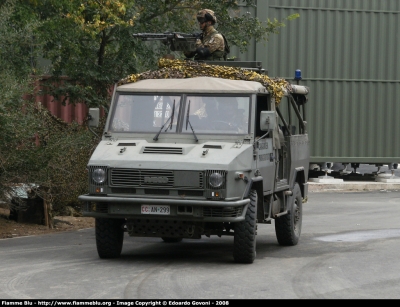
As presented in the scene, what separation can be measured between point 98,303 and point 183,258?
3.49 meters

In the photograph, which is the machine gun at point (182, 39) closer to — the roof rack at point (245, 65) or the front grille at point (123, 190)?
the roof rack at point (245, 65)

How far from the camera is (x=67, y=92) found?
16922 millimetres

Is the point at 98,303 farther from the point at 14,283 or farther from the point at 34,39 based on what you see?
the point at 34,39

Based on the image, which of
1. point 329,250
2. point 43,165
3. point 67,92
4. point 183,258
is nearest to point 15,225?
point 43,165

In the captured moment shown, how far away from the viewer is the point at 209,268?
420 inches

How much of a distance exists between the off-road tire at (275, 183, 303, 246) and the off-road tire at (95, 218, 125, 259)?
260 cm

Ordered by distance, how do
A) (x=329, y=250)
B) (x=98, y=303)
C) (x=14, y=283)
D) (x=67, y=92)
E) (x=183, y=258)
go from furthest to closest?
(x=67, y=92)
(x=329, y=250)
(x=183, y=258)
(x=14, y=283)
(x=98, y=303)

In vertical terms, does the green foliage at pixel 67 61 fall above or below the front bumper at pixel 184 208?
above

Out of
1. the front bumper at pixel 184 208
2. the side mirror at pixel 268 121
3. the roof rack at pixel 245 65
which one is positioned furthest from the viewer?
the roof rack at pixel 245 65

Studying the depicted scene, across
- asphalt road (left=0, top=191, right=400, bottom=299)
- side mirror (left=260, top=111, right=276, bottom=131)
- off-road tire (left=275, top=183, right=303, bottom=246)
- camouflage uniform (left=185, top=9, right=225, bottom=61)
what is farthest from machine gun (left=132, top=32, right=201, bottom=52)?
asphalt road (left=0, top=191, right=400, bottom=299)

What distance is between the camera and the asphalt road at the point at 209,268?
29.5 ft

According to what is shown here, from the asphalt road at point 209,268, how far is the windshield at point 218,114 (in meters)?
1.65

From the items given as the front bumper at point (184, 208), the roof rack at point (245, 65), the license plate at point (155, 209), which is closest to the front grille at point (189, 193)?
the front bumper at point (184, 208)

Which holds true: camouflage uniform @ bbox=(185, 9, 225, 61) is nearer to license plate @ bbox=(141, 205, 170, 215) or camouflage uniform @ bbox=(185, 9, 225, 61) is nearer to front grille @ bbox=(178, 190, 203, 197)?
front grille @ bbox=(178, 190, 203, 197)
